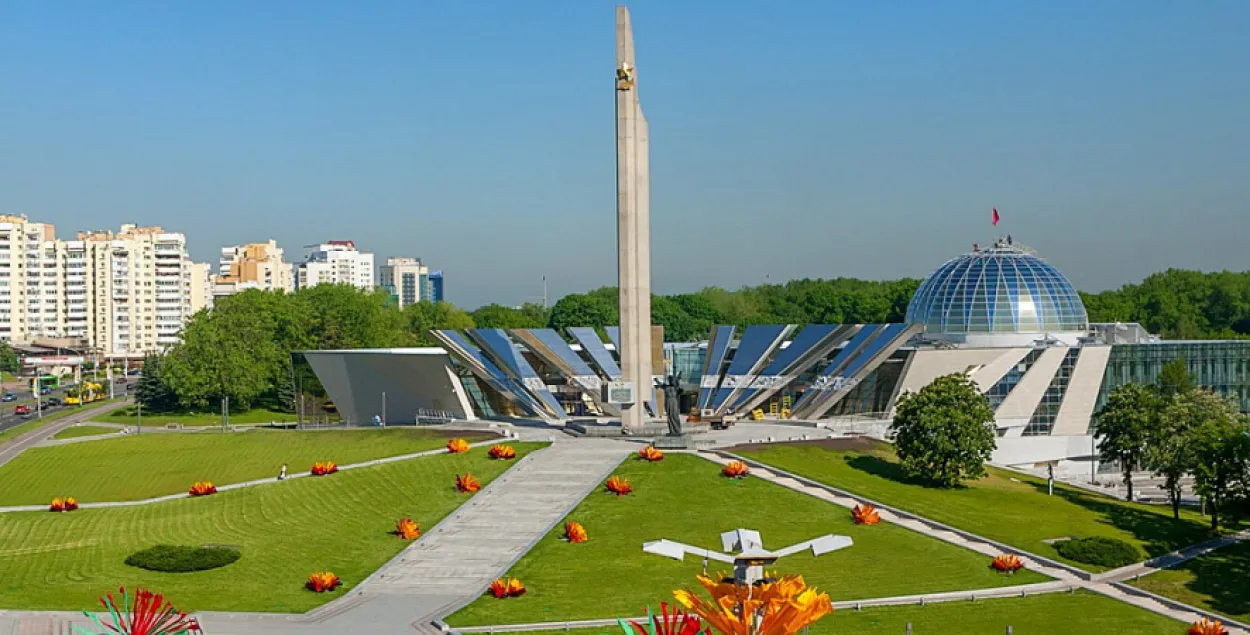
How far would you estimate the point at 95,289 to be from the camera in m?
150

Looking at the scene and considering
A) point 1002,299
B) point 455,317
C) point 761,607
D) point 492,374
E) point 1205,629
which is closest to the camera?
point 761,607

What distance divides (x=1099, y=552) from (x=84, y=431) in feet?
171

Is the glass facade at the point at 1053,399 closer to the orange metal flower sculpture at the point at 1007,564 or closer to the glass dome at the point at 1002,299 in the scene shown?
the glass dome at the point at 1002,299

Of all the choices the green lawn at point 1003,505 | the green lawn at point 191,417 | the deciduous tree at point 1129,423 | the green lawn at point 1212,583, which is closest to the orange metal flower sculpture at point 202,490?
the green lawn at point 1003,505

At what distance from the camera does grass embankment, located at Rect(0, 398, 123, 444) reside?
218 feet

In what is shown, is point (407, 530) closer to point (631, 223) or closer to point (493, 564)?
point (493, 564)

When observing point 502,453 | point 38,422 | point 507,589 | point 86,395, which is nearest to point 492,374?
point 502,453

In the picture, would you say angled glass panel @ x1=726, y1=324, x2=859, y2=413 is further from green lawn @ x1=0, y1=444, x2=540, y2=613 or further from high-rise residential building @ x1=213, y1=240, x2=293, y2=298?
high-rise residential building @ x1=213, y1=240, x2=293, y2=298

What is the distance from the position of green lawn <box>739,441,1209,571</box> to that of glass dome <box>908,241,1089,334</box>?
1925 cm

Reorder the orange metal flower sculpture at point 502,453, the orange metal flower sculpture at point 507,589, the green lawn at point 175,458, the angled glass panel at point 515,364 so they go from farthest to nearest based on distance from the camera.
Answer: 1. the angled glass panel at point 515,364
2. the green lawn at point 175,458
3. the orange metal flower sculpture at point 502,453
4. the orange metal flower sculpture at point 507,589

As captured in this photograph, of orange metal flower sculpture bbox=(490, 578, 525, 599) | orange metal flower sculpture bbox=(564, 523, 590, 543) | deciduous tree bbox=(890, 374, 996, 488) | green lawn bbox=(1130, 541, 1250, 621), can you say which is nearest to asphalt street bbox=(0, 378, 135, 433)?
orange metal flower sculpture bbox=(564, 523, 590, 543)

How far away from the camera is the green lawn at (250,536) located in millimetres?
34188

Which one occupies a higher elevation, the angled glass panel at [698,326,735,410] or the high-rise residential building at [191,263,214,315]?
the high-rise residential building at [191,263,214,315]

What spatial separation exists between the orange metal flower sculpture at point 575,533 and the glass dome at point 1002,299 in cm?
3751
